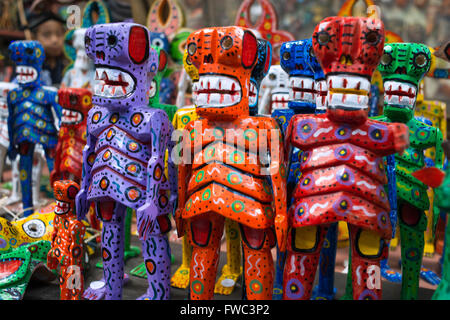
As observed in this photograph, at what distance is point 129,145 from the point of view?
2426 millimetres

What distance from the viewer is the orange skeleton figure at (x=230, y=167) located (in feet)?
6.95

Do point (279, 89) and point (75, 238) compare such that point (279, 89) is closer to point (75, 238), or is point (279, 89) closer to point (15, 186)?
point (75, 238)

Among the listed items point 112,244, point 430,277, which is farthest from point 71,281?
point 430,277

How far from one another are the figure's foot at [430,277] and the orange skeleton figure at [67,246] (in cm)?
245

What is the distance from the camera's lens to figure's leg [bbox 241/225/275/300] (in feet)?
7.25

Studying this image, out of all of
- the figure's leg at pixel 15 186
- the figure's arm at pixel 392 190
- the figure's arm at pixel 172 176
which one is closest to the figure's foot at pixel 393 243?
the figure's arm at pixel 392 190

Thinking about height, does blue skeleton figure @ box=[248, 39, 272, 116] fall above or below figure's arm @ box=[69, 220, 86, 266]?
above

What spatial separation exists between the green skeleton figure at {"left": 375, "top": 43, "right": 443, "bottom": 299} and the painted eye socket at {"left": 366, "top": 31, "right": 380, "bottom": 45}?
0.48 meters

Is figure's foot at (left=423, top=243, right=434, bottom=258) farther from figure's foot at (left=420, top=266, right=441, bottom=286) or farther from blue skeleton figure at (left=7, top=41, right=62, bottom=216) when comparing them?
blue skeleton figure at (left=7, top=41, right=62, bottom=216)

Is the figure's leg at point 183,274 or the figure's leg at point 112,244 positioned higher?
the figure's leg at point 112,244

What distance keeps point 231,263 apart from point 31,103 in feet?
7.10

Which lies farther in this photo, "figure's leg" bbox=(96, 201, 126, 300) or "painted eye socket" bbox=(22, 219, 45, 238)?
"painted eye socket" bbox=(22, 219, 45, 238)

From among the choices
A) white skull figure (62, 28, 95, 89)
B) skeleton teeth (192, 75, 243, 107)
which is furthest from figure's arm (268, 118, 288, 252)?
white skull figure (62, 28, 95, 89)

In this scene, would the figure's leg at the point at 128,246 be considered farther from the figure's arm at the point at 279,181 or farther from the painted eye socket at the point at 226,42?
the painted eye socket at the point at 226,42
